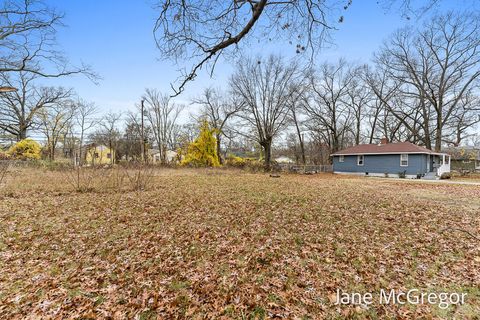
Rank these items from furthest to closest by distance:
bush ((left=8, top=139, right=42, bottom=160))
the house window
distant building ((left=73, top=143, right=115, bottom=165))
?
the house window < bush ((left=8, top=139, right=42, bottom=160)) < distant building ((left=73, top=143, right=115, bottom=165))

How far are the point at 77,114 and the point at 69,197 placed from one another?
28.7m

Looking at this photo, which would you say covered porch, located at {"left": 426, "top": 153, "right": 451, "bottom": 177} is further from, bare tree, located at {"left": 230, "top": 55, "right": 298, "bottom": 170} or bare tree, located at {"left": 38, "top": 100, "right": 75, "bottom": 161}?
bare tree, located at {"left": 38, "top": 100, "right": 75, "bottom": 161}

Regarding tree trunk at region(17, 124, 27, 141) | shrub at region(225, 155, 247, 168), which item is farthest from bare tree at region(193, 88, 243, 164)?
tree trunk at region(17, 124, 27, 141)

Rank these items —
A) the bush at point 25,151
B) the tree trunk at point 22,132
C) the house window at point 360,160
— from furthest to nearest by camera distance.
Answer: the tree trunk at point 22,132 → the house window at point 360,160 → the bush at point 25,151

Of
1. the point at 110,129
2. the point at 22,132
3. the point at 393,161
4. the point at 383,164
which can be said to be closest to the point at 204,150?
the point at 383,164

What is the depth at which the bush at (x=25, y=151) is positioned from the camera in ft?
71.2

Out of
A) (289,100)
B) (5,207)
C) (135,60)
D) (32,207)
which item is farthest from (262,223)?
(289,100)

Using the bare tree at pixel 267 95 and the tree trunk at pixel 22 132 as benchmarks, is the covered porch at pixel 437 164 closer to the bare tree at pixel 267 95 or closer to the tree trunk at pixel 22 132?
the bare tree at pixel 267 95

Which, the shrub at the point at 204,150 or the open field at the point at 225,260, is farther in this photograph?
the shrub at the point at 204,150

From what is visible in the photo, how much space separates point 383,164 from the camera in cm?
2117

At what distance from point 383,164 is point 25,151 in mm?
34660

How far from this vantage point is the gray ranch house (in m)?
19.4

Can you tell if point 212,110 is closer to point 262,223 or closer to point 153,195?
point 153,195

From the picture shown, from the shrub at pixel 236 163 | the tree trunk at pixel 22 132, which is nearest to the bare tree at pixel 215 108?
the shrub at pixel 236 163
